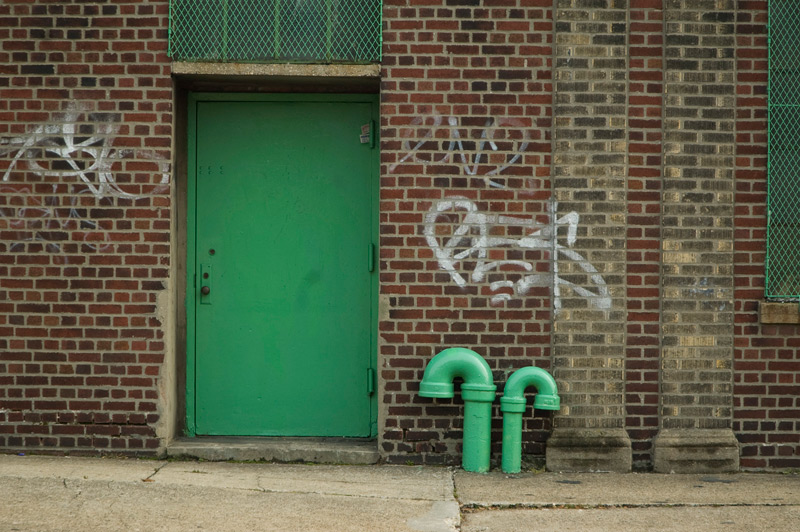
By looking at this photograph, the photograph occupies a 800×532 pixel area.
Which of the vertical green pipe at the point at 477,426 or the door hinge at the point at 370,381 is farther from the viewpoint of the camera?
the door hinge at the point at 370,381

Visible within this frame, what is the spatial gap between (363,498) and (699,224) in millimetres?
2903

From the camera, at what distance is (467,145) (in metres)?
5.67

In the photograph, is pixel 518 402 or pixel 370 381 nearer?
pixel 518 402

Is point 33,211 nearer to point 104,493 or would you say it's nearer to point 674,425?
point 104,493

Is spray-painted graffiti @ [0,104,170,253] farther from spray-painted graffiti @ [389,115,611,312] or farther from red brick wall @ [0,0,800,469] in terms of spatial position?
spray-painted graffiti @ [389,115,611,312]

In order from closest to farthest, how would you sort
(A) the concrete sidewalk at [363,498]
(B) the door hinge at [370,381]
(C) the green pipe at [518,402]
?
(A) the concrete sidewalk at [363,498]
(C) the green pipe at [518,402]
(B) the door hinge at [370,381]

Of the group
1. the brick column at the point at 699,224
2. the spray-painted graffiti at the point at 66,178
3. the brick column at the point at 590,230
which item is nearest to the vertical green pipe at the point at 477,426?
the brick column at the point at 590,230

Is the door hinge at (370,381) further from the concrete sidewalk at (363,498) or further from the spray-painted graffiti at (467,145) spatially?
the spray-painted graffiti at (467,145)

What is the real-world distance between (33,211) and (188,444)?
192cm

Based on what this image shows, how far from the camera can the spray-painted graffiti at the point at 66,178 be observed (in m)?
5.66

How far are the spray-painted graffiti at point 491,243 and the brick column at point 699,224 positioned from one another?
24.2 inches

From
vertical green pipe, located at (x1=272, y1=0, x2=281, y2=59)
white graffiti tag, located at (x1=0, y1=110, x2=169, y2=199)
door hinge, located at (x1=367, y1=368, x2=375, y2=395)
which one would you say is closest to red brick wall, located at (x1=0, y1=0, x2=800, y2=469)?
white graffiti tag, located at (x1=0, y1=110, x2=169, y2=199)

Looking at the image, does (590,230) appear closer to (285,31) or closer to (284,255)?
(284,255)

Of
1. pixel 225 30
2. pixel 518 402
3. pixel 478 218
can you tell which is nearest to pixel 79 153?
pixel 225 30
